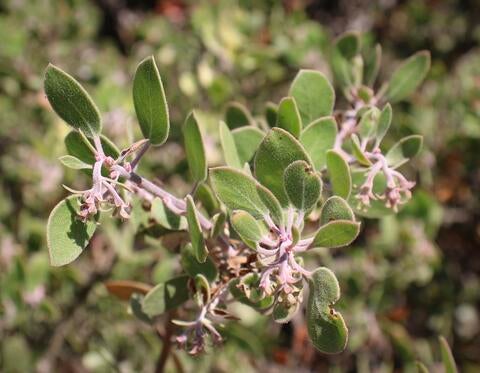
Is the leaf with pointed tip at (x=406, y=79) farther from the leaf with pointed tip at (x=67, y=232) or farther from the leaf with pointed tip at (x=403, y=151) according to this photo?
the leaf with pointed tip at (x=67, y=232)

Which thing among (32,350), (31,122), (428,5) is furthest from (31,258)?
(428,5)

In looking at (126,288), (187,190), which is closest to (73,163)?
(126,288)

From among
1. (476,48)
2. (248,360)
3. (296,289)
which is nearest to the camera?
(296,289)

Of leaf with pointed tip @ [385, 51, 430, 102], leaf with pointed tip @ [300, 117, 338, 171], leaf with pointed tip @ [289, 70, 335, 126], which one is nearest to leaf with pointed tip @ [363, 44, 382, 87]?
leaf with pointed tip @ [385, 51, 430, 102]

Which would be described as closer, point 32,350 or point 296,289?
point 296,289

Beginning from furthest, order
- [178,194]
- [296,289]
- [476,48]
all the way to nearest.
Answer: [476,48]
[178,194]
[296,289]

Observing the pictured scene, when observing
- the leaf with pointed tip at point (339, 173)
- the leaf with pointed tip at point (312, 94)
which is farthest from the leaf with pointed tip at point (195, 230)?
the leaf with pointed tip at point (312, 94)

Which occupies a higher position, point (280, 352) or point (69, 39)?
point (69, 39)

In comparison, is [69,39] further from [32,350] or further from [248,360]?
[248,360]
